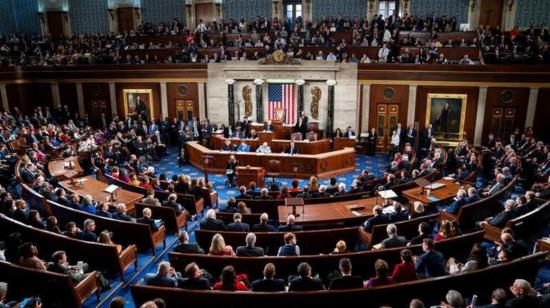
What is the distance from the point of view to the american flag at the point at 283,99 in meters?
18.8

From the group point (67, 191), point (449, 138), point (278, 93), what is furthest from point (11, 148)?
point (449, 138)

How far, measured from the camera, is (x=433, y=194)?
31.9 feet

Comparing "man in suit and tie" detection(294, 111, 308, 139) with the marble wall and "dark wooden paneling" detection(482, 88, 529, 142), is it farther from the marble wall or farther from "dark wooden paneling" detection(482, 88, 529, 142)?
"dark wooden paneling" detection(482, 88, 529, 142)

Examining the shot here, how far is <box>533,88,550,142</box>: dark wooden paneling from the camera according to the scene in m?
16.4

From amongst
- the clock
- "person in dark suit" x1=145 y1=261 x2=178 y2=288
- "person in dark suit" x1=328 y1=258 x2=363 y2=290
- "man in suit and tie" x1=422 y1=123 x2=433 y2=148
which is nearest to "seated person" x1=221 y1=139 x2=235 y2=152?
the clock

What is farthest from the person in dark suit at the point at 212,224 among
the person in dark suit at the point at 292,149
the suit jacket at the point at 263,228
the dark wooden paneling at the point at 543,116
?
the dark wooden paneling at the point at 543,116

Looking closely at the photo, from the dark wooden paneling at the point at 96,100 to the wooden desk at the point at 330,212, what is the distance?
15409mm

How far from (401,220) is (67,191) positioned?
7830mm

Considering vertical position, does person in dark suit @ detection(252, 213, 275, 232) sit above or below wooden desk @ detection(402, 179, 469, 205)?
above

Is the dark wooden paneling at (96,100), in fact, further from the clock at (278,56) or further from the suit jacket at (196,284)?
the suit jacket at (196,284)

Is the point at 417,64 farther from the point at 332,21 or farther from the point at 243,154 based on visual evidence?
the point at 243,154

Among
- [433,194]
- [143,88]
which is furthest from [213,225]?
[143,88]

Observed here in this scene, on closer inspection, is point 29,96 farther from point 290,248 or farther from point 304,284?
point 304,284

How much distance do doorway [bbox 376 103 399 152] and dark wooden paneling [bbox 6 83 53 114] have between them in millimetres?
16546
